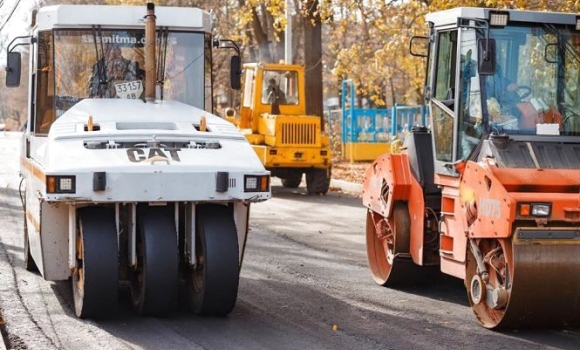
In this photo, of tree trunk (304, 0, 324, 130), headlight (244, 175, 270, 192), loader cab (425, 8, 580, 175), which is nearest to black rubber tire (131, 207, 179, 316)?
headlight (244, 175, 270, 192)

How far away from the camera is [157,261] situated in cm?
907

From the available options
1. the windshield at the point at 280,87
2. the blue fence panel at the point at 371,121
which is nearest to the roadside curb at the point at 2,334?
the windshield at the point at 280,87

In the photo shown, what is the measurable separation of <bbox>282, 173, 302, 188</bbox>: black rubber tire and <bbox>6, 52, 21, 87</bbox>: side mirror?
12.9 meters

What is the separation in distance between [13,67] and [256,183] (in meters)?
3.32

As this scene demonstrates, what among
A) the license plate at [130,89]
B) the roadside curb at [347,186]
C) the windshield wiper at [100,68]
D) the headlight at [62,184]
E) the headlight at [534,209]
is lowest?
the roadside curb at [347,186]

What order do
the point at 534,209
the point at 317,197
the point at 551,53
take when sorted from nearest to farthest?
the point at 534,209 → the point at 551,53 → the point at 317,197

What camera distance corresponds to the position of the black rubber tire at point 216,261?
917 cm

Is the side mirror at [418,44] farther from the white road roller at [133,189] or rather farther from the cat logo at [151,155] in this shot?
the cat logo at [151,155]

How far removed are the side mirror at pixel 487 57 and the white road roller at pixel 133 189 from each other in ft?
6.52

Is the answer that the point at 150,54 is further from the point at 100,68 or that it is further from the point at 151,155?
the point at 151,155

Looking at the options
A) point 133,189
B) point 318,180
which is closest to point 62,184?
point 133,189

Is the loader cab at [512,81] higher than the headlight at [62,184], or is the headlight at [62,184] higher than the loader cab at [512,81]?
the loader cab at [512,81]

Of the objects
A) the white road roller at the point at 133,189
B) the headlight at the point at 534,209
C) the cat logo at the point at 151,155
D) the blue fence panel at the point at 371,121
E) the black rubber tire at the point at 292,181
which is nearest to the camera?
the headlight at the point at 534,209

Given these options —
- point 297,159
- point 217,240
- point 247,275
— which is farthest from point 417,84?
point 217,240
